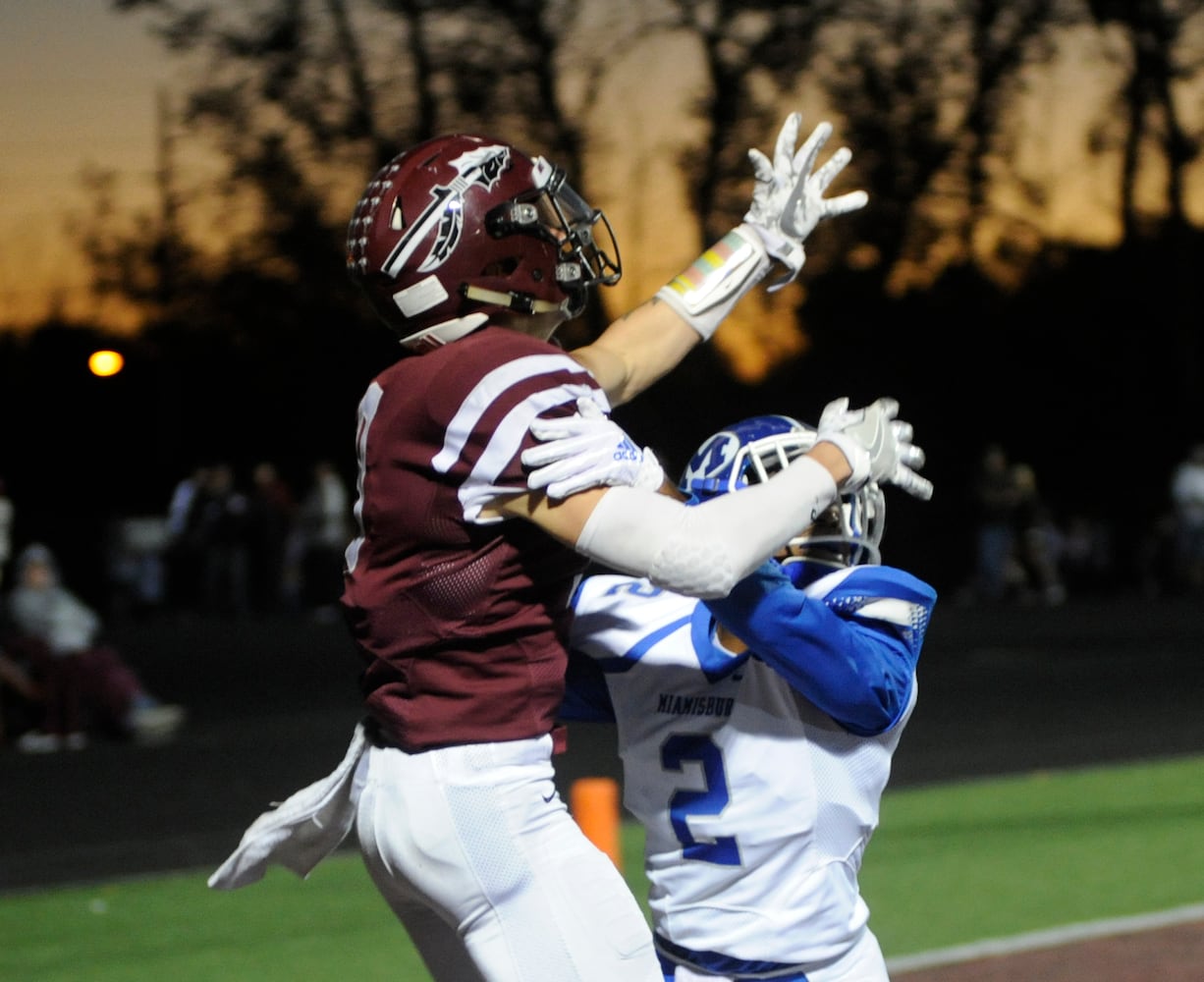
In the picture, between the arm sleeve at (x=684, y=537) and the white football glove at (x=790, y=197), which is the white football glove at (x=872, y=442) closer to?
the arm sleeve at (x=684, y=537)

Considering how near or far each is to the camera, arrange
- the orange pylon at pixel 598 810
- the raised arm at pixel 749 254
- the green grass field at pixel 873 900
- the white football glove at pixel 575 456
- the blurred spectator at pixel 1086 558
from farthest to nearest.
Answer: the blurred spectator at pixel 1086 558, the green grass field at pixel 873 900, the orange pylon at pixel 598 810, the raised arm at pixel 749 254, the white football glove at pixel 575 456

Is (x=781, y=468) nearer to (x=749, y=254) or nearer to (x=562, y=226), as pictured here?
(x=562, y=226)

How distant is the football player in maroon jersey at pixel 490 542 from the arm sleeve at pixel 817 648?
0.52ft

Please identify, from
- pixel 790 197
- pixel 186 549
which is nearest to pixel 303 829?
pixel 790 197

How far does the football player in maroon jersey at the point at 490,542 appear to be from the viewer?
8.01 ft

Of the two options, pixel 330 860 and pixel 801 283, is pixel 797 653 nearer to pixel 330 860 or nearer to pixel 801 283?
pixel 330 860

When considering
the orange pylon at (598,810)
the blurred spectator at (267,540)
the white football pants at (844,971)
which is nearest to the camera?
the white football pants at (844,971)

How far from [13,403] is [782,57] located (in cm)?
1447

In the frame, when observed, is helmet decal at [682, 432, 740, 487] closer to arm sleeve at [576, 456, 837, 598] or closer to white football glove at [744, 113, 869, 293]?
arm sleeve at [576, 456, 837, 598]

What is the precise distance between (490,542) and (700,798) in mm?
609

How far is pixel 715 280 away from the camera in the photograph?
3.40 m

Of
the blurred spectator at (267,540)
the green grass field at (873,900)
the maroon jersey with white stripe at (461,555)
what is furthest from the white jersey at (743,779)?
the blurred spectator at (267,540)

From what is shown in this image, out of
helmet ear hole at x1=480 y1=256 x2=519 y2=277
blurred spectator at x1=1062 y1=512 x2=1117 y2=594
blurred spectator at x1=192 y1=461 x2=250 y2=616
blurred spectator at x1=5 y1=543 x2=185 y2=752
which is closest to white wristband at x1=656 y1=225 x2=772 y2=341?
helmet ear hole at x1=480 y1=256 x2=519 y2=277

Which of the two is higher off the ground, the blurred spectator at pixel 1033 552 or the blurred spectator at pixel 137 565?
the blurred spectator at pixel 137 565
